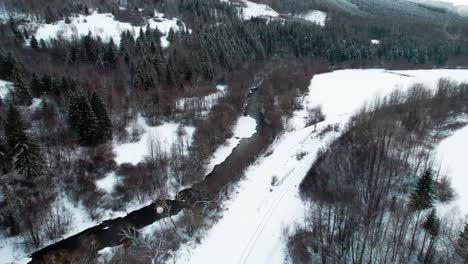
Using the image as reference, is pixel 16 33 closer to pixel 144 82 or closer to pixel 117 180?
pixel 144 82

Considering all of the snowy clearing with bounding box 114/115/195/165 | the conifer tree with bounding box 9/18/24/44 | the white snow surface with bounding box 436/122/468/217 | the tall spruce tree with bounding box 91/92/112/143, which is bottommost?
the snowy clearing with bounding box 114/115/195/165

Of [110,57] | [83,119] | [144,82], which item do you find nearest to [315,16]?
[110,57]

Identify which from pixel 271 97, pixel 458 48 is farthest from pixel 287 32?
pixel 458 48

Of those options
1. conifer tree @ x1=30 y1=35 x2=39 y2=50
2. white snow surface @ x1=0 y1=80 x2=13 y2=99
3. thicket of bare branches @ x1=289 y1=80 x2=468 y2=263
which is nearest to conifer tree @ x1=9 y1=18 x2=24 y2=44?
conifer tree @ x1=30 y1=35 x2=39 y2=50

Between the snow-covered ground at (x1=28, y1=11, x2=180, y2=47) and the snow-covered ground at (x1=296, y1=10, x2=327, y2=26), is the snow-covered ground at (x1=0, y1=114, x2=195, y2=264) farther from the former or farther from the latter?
the snow-covered ground at (x1=296, y1=10, x2=327, y2=26)

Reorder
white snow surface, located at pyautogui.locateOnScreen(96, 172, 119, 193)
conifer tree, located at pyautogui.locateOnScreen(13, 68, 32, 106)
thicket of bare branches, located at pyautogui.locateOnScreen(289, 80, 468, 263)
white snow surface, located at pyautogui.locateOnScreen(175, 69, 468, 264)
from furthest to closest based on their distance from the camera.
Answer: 1. conifer tree, located at pyautogui.locateOnScreen(13, 68, 32, 106)
2. white snow surface, located at pyautogui.locateOnScreen(96, 172, 119, 193)
3. white snow surface, located at pyautogui.locateOnScreen(175, 69, 468, 264)
4. thicket of bare branches, located at pyautogui.locateOnScreen(289, 80, 468, 263)

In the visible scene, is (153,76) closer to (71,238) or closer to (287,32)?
(71,238)

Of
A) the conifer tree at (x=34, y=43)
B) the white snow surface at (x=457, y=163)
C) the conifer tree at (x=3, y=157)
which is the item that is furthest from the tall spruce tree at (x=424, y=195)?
the conifer tree at (x=34, y=43)
